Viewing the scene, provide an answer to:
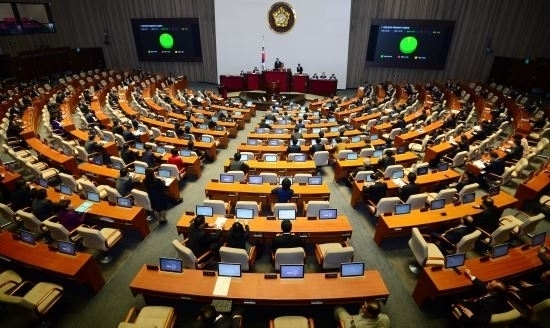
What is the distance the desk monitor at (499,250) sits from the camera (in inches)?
236

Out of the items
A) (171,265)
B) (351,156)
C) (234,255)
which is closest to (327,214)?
(234,255)

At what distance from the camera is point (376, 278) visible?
220 inches

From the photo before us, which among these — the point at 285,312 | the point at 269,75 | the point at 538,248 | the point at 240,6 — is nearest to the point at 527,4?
the point at 269,75

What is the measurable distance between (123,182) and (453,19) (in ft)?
84.1

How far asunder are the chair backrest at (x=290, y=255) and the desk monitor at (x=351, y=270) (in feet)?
2.69

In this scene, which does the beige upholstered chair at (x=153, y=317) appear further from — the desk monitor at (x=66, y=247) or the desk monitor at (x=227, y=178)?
the desk monitor at (x=227, y=178)

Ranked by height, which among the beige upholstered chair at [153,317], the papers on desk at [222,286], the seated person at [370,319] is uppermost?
the seated person at [370,319]

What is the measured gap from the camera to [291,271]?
556 centimetres

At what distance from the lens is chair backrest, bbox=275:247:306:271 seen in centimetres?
588

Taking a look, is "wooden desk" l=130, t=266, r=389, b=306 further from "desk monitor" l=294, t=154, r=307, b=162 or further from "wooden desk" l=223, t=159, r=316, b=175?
"desk monitor" l=294, t=154, r=307, b=162

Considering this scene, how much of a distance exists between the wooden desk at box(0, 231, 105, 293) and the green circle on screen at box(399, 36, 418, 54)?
80.8ft

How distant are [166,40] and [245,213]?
23950mm

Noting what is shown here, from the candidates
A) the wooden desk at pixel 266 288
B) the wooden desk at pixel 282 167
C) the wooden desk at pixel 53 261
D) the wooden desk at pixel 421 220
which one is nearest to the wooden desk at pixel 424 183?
the wooden desk at pixel 421 220

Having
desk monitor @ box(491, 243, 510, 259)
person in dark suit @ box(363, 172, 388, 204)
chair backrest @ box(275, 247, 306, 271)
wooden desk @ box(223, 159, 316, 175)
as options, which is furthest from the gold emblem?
desk monitor @ box(491, 243, 510, 259)
